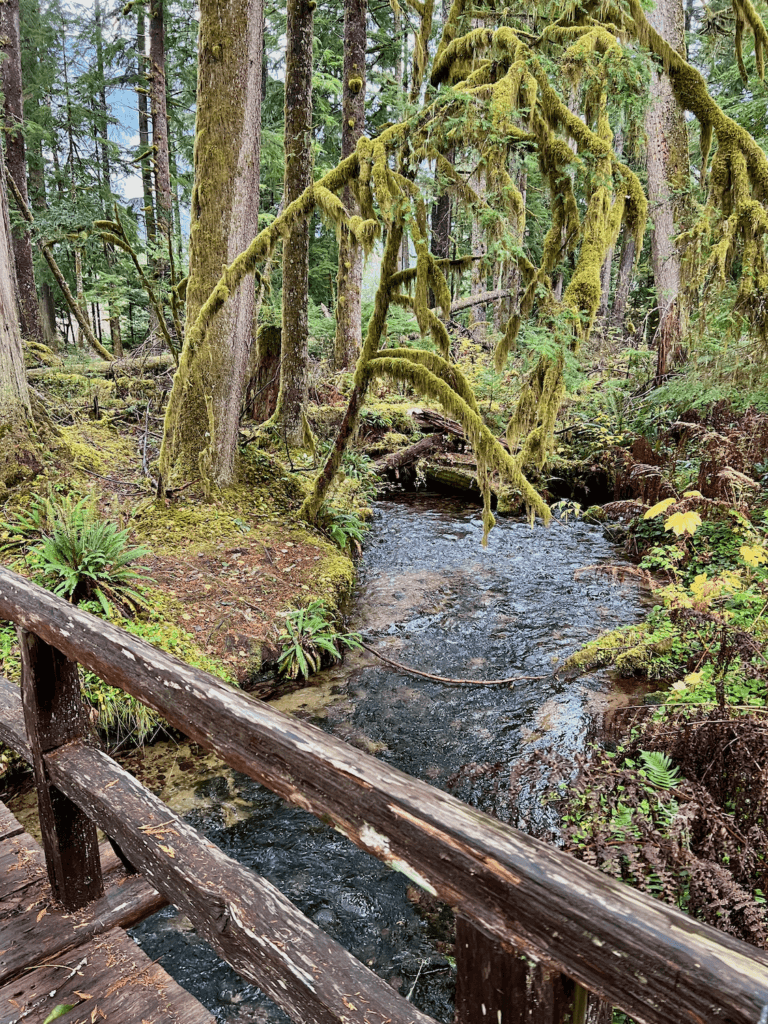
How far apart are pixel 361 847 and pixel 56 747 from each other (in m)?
1.77

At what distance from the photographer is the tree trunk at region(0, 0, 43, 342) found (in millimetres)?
15344

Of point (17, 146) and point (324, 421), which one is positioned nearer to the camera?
point (324, 421)

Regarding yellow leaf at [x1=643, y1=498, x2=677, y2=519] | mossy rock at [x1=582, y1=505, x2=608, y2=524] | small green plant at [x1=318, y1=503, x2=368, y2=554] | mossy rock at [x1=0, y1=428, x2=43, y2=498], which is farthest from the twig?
mossy rock at [x1=582, y1=505, x2=608, y2=524]

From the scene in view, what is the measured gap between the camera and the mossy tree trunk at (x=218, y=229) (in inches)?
273

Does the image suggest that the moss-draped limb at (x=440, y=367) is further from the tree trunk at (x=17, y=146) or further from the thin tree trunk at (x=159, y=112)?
the tree trunk at (x=17, y=146)

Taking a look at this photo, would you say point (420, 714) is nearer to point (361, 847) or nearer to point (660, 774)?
point (660, 774)

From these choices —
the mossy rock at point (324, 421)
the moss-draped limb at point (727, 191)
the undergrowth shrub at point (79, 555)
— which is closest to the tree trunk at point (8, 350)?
the undergrowth shrub at point (79, 555)

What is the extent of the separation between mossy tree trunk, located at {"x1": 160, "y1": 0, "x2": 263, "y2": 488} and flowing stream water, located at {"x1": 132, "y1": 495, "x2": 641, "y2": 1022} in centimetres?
290

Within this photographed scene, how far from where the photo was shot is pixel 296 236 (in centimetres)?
911

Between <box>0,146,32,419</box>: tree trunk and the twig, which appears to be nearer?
the twig

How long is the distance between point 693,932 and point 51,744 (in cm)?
245

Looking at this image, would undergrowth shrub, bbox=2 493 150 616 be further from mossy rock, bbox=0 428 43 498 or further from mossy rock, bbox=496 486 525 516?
mossy rock, bbox=496 486 525 516

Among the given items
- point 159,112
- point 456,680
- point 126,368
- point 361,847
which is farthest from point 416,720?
point 159,112

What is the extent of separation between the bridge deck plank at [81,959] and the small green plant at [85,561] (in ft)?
9.05
